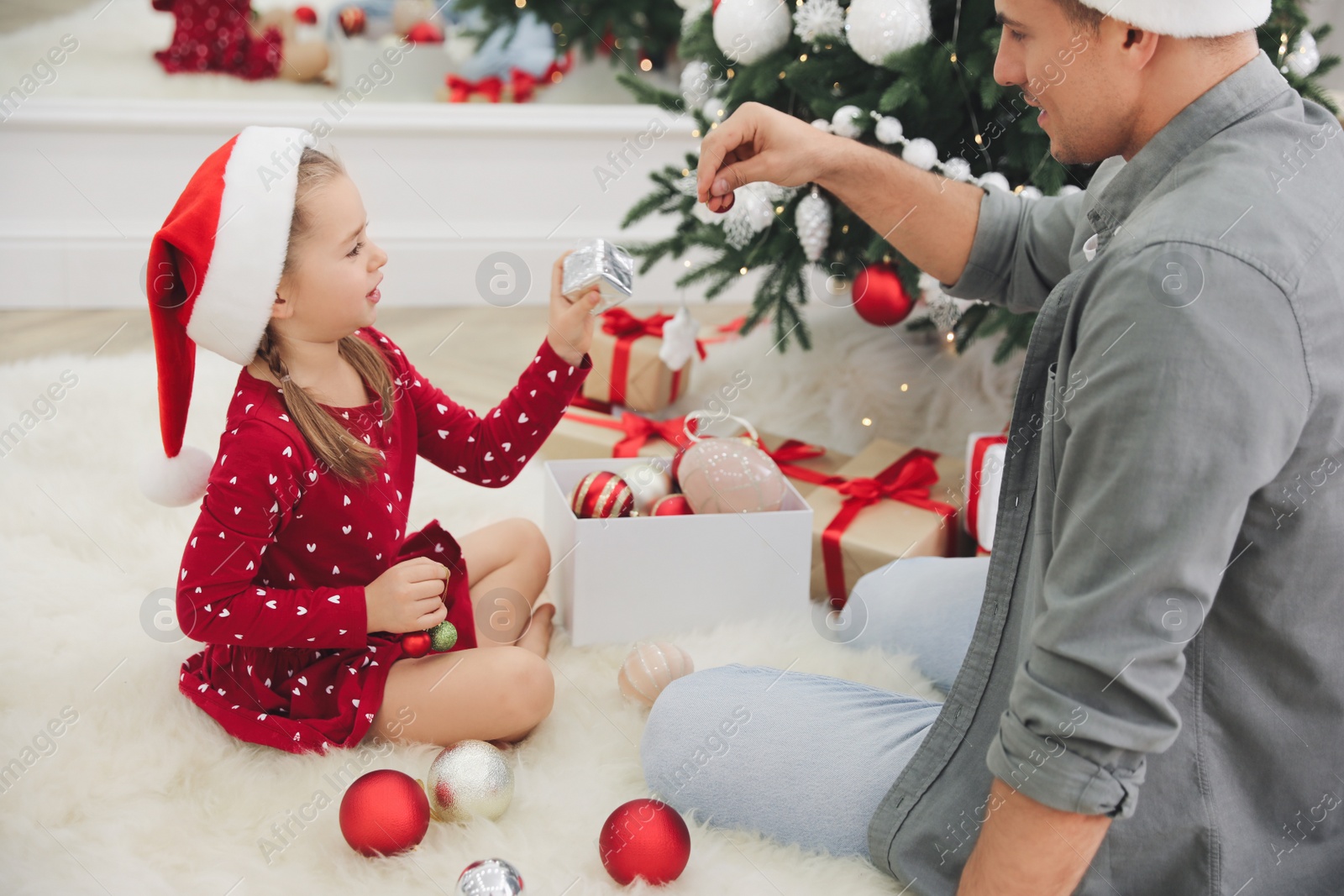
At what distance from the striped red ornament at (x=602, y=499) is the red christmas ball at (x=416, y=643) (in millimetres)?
262

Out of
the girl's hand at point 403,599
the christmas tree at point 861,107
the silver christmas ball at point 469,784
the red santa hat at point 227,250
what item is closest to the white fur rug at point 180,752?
the silver christmas ball at point 469,784

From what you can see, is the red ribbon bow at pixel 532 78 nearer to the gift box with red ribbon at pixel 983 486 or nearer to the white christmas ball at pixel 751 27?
the white christmas ball at pixel 751 27

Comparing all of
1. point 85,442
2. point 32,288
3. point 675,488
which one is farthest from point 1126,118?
point 32,288

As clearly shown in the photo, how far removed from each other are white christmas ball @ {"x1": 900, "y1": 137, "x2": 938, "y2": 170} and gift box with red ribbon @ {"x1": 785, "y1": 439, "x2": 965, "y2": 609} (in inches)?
15.9

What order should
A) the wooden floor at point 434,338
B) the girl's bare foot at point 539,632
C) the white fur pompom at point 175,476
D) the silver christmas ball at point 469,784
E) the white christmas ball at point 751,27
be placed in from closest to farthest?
1. the silver christmas ball at point 469,784
2. the white fur pompom at point 175,476
3. the girl's bare foot at point 539,632
4. the white christmas ball at point 751,27
5. the wooden floor at point 434,338

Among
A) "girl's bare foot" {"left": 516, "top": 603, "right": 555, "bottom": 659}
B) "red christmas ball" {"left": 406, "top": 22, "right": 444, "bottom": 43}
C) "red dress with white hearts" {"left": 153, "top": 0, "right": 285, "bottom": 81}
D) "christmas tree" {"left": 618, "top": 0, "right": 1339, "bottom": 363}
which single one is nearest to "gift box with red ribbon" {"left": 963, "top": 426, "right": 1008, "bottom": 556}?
"christmas tree" {"left": 618, "top": 0, "right": 1339, "bottom": 363}

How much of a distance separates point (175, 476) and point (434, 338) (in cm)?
135

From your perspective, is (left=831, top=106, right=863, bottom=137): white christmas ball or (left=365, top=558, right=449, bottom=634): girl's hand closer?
(left=365, top=558, right=449, bottom=634): girl's hand

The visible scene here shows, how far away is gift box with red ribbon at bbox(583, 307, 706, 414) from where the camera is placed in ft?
6.28

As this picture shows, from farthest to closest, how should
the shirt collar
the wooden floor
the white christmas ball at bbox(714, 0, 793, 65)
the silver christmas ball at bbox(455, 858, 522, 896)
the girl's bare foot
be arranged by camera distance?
1. the wooden floor
2. the white christmas ball at bbox(714, 0, 793, 65)
3. the girl's bare foot
4. the silver christmas ball at bbox(455, 858, 522, 896)
5. the shirt collar

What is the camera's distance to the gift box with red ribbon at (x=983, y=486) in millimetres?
1456

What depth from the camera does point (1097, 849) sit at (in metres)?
0.81

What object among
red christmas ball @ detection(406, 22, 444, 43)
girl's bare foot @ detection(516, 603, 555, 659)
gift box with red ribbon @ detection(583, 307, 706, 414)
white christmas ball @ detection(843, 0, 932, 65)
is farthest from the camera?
red christmas ball @ detection(406, 22, 444, 43)

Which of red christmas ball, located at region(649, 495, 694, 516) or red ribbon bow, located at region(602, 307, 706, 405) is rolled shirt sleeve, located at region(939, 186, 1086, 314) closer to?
red christmas ball, located at region(649, 495, 694, 516)
